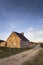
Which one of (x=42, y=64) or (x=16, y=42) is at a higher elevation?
(x=16, y=42)

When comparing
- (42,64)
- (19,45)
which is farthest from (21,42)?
(42,64)

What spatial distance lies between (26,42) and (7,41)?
9.59 m

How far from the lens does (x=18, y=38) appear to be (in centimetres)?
5788

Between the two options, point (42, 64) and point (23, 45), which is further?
point (23, 45)

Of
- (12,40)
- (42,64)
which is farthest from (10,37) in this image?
(42,64)

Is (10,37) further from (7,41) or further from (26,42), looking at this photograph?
(26,42)

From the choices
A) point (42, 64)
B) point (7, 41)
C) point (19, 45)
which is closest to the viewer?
point (42, 64)

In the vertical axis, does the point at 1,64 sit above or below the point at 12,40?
below

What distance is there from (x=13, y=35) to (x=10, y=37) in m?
2.04

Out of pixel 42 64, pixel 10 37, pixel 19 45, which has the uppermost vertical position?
pixel 10 37

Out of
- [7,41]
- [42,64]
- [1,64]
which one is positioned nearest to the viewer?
[1,64]

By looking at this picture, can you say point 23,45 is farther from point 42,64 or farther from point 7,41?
point 42,64

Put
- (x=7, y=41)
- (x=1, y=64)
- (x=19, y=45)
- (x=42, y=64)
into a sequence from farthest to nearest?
(x=7, y=41)
(x=19, y=45)
(x=42, y=64)
(x=1, y=64)

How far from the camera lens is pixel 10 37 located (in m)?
60.6
